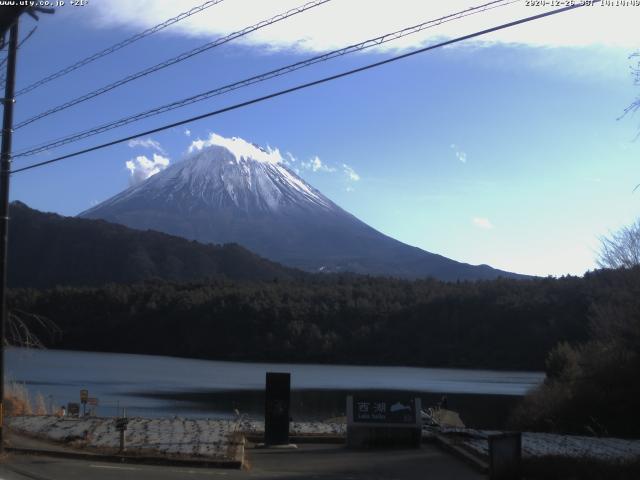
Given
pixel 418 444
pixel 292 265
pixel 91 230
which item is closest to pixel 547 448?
pixel 418 444

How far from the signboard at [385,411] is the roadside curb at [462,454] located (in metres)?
0.84

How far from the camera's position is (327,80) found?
41.1 feet

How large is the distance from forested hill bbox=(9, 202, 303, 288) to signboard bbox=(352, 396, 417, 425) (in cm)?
12514

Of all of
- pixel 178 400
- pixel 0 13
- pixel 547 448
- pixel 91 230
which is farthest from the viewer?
pixel 91 230

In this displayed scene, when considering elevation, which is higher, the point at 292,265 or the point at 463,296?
the point at 292,265

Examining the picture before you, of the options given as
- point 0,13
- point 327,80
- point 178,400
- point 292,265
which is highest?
point 292,265

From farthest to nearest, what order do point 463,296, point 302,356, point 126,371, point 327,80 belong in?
point 463,296 < point 302,356 < point 126,371 < point 327,80

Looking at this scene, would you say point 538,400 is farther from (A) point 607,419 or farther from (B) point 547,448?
(B) point 547,448

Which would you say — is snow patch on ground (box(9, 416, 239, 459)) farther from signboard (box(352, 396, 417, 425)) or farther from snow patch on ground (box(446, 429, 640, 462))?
snow patch on ground (box(446, 429, 640, 462))

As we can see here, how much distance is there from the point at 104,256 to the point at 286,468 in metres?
141

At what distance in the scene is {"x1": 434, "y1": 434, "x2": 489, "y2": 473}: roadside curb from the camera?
47.1ft

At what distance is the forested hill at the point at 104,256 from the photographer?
5699 inches

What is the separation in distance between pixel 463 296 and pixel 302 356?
22952 millimetres

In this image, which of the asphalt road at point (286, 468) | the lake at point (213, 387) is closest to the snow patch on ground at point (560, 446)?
the asphalt road at point (286, 468)
